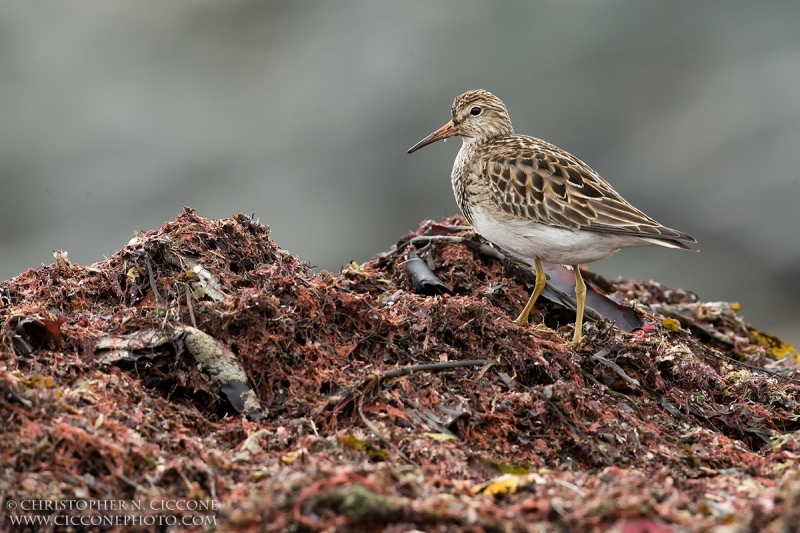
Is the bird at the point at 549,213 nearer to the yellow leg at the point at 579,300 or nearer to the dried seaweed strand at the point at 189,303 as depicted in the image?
the yellow leg at the point at 579,300

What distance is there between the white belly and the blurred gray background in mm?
6057

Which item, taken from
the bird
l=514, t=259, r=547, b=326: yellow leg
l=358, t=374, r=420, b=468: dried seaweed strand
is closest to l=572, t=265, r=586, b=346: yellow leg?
the bird

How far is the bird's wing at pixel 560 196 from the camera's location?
619 cm

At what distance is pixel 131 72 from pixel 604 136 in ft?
24.3

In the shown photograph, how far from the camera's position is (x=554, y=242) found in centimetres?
626

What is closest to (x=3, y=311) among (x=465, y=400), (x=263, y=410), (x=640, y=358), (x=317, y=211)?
(x=263, y=410)

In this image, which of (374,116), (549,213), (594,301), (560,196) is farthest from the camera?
Answer: (374,116)

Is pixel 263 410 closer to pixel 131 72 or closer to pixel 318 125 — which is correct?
pixel 318 125

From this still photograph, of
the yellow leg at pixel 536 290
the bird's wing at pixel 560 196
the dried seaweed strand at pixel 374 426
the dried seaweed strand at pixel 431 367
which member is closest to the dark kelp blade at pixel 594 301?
the yellow leg at pixel 536 290

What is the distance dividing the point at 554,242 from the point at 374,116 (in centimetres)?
793

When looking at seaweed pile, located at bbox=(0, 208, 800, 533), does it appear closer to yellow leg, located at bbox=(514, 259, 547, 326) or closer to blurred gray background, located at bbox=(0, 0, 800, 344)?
yellow leg, located at bbox=(514, 259, 547, 326)

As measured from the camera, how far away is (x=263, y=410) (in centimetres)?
461

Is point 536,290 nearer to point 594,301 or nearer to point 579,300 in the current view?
point 579,300

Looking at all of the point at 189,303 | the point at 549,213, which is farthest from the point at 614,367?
the point at 189,303
